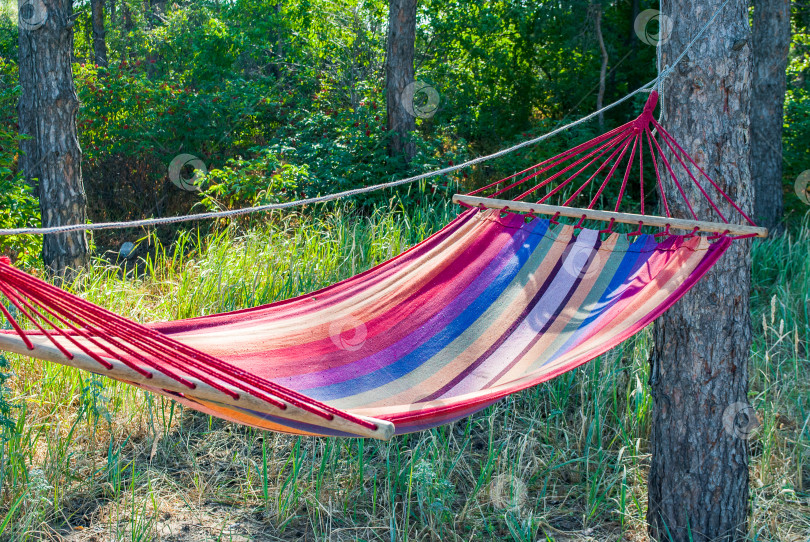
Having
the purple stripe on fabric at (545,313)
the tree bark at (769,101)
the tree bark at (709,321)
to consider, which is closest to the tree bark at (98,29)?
the tree bark at (769,101)

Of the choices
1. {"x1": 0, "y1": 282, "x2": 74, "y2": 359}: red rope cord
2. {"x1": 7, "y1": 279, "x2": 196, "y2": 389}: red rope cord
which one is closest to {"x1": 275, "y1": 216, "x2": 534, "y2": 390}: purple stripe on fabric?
A: {"x1": 7, "y1": 279, "x2": 196, "y2": 389}: red rope cord

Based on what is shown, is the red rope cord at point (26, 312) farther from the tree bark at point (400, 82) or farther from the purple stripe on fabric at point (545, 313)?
the tree bark at point (400, 82)

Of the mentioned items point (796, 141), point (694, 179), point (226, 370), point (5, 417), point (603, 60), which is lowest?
point (5, 417)

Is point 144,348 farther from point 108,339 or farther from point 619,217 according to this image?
point 619,217

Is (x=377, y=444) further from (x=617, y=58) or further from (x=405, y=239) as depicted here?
(x=617, y=58)

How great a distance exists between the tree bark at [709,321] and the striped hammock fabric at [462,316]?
0.73 ft

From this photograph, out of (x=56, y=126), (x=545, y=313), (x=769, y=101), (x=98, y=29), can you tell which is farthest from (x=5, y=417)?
(x=98, y=29)

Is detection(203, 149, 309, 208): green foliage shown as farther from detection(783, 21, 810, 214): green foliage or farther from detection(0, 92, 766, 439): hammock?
detection(783, 21, 810, 214): green foliage

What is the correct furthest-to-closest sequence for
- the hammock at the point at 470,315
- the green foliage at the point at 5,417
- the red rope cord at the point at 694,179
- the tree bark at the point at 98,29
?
the tree bark at the point at 98,29 → the green foliage at the point at 5,417 → the red rope cord at the point at 694,179 → the hammock at the point at 470,315

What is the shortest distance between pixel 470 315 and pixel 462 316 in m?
0.02

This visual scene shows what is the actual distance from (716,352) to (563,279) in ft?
1.53

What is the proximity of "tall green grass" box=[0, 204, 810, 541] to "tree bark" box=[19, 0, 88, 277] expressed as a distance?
1.49 meters

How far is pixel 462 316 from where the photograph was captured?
2.04 m

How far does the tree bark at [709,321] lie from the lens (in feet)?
6.13
